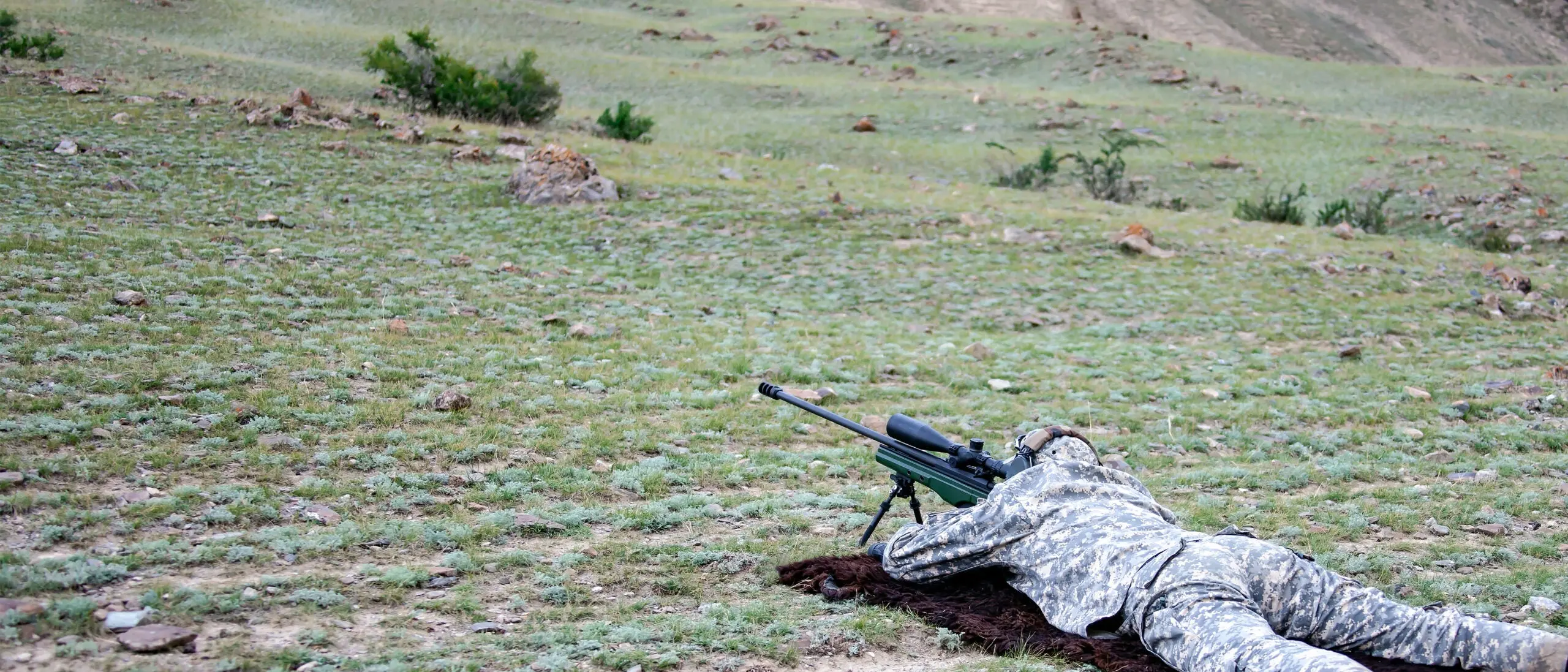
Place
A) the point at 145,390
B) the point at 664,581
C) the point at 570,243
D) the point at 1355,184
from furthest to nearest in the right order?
the point at 1355,184 → the point at 570,243 → the point at 145,390 → the point at 664,581

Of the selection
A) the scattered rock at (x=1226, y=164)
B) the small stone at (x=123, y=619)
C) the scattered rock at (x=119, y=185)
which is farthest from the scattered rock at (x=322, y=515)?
the scattered rock at (x=1226, y=164)

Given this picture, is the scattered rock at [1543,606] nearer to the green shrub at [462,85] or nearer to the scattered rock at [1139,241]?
the scattered rock at [1139,241]

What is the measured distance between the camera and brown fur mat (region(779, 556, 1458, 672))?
4246 mm

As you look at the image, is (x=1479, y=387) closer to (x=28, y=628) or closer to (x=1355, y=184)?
(x=28, y=628)

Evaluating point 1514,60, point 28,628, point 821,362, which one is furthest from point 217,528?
point 1514,60

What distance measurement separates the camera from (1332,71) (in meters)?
32.5

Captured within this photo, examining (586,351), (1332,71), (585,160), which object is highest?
(1332,71)

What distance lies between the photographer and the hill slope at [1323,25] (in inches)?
1906

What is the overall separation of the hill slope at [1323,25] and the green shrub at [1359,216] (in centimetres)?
2987

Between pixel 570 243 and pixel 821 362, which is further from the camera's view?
pixel 570 243

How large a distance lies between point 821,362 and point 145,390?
5.05 meters

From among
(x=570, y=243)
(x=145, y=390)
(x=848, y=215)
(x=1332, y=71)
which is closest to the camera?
(x=145, y=390)

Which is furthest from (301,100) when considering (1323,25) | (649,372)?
(1323,25)

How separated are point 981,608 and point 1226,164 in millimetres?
19752
